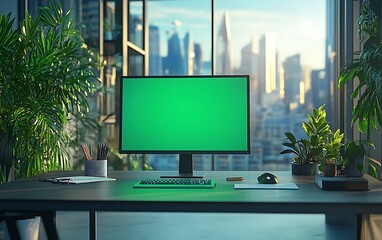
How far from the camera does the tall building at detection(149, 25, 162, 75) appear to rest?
690 cm

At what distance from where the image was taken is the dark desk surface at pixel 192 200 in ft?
7.23

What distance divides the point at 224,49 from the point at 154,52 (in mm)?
866

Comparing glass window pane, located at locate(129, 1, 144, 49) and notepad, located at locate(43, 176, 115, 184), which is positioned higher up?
glass window pane, located at locate(129, 1, 144, 49)

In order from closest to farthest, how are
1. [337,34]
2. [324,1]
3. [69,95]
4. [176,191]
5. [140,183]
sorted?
[176,191] → [140,183] → [69,95] → [337,34] → [324,1]

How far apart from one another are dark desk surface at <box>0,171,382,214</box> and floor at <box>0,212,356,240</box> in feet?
8.10

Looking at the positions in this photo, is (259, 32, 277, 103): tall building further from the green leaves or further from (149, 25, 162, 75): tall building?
the green leaves

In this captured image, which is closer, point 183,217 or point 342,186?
point 342,186

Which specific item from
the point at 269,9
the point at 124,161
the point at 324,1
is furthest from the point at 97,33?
the point at 324,1

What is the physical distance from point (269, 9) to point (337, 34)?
890 mm

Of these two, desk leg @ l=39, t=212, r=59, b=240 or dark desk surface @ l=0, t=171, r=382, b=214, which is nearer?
dark desk surface @ l=0, t=171, r=382, b=214

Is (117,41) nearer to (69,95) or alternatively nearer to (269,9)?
(269,9)

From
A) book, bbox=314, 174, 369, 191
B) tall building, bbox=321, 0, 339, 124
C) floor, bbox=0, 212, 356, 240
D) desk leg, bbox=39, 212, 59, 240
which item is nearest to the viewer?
book, bbox=314, 174, 369, 191

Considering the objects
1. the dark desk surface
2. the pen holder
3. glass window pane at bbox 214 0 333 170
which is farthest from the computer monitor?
glass window pane at bbox 214 0 333 170

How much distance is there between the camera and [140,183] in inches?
106
